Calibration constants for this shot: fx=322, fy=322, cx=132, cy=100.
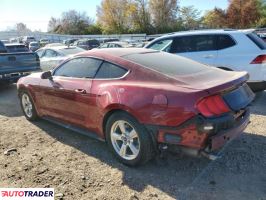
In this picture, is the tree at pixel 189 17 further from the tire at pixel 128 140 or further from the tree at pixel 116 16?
the tire at pixel 128 140

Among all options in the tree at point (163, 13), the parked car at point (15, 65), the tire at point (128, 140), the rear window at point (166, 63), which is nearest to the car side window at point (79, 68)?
the rear window at point (166, 63)

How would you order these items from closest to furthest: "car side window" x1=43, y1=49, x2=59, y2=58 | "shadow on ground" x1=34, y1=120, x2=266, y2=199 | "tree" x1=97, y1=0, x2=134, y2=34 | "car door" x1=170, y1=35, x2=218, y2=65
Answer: "shadow on ground" x1=34, y1=120, x2=266, y2=199
"car door" x1=170, y1=35, x2=218, y2=65
"car side window" x1=43, y1=49, x2=59, y2=58
"tree" x1=97, y1=0, x2=134, y2=34

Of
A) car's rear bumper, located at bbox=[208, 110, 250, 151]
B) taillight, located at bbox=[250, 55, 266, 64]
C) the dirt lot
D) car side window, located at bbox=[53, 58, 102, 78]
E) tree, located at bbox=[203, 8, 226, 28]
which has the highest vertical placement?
tree, located at bbox=[203, 8, 226, 28]

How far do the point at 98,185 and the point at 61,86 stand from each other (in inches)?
74.8

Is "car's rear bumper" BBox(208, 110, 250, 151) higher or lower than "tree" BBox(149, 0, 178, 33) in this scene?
lower

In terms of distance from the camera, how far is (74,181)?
13.0 feet

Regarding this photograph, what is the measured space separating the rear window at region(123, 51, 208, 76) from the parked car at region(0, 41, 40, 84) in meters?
6.20

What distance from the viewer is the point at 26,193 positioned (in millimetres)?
3766

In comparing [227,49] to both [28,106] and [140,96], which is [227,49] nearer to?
[140,96]

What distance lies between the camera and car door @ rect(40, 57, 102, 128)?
15.3ft

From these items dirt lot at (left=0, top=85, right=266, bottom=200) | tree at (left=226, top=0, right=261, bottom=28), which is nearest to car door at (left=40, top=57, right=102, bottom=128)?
dirt lot at (left=0, top=85, right=266, bottom=200)

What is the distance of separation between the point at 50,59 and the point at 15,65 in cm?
267

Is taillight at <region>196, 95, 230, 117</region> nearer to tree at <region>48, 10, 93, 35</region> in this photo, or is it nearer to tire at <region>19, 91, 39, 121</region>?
tire at <region>19, 91, 39, 121</region>

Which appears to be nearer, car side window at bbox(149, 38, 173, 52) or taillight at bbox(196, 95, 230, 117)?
taillight at bbox(196, 95, 230, 117)
